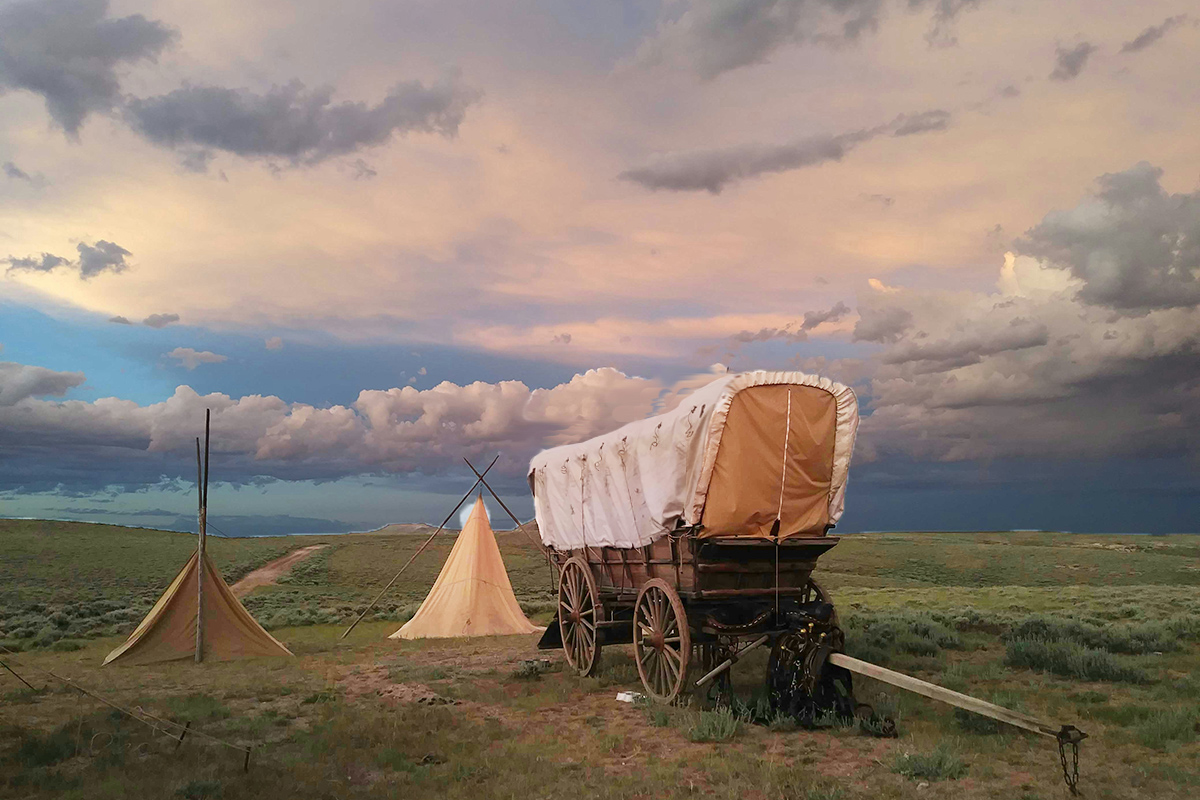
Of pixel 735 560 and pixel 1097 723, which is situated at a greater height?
pixel 735 560

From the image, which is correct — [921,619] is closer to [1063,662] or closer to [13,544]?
[1063,662]

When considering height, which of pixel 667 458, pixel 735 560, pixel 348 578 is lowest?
pixel 348 578

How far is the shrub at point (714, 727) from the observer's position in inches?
311

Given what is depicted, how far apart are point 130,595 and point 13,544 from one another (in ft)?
93.4

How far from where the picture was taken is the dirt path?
3572 centimetres

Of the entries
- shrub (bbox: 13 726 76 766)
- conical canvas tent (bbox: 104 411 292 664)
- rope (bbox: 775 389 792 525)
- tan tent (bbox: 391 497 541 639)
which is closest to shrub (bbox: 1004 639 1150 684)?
rope (bbox: 775 389 792 525)

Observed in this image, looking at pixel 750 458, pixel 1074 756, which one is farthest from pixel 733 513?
pixel 1074 756

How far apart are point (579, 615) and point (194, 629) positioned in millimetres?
8277

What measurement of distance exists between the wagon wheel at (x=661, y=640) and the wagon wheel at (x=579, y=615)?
1.43 meters

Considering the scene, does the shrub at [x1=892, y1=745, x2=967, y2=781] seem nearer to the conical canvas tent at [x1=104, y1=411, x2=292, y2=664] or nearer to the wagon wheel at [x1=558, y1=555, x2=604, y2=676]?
the wagon wheel at [x1=558, y1=555, x2=604, y2=676]

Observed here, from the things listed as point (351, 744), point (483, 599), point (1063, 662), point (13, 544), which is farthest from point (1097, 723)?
point (13, 544)

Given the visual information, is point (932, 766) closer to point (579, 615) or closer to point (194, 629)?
point (579, 615)

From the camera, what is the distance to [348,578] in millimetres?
39500

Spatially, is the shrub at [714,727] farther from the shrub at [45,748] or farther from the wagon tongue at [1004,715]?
the shrub at [45,748]
